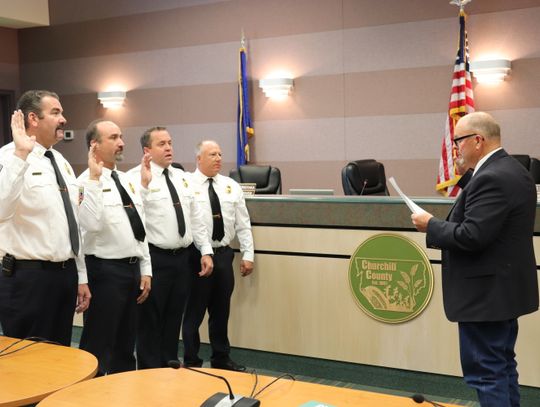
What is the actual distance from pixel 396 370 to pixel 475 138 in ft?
6.14

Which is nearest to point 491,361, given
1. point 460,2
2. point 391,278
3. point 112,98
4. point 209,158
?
point 391,278

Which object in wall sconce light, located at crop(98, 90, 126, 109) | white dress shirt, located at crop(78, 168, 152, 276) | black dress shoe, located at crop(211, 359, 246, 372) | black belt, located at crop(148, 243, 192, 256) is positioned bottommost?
black dress shoe, located at crop(211, 359, 246, 372)

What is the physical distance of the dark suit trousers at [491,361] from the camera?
2.97 metres

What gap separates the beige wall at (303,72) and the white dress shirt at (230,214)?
3513mm

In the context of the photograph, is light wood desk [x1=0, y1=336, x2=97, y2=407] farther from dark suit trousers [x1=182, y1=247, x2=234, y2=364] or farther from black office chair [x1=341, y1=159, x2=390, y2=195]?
black office chair [x1=341, y1=159, x2=390, y2=195]

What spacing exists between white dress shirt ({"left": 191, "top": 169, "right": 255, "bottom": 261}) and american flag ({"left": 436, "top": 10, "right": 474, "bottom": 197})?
124 inches

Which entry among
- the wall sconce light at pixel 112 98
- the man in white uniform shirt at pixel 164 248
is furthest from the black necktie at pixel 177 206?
the wall sconce light at pixel 112 98

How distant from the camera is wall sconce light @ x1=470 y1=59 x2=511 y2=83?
716 centimetres

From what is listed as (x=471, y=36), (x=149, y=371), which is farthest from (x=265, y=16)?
(x=149, y=371)

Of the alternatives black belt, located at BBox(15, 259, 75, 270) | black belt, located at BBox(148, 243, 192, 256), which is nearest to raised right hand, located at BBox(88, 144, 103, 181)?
black belt, located at BBox(15, 259, 75, 270)

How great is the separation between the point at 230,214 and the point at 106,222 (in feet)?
3.98

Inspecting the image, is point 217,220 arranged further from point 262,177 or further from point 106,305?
point 262,177

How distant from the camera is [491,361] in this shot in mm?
2998

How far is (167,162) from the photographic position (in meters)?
4.59
